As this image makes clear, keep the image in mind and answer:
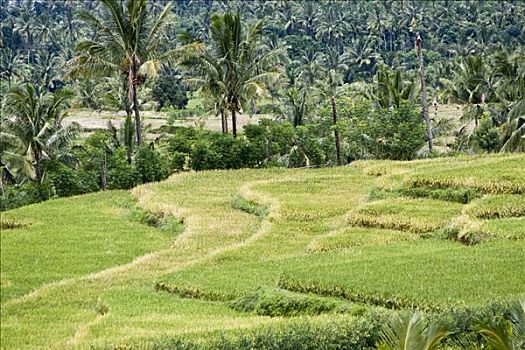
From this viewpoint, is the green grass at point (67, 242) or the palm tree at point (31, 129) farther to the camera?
the palm tree at point (31, 129)

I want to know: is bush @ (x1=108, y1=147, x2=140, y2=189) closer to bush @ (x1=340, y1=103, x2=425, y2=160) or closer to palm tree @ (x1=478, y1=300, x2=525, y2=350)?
bush @ (x1=340, y1=103, x2=425, y2=160)

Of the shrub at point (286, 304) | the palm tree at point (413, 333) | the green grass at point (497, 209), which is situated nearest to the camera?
the palm tree at point (413, 333)

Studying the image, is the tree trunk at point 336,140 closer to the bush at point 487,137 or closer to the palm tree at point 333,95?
the palm tree at point 333,95

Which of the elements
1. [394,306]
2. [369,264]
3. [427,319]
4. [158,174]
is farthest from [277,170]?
[427,319]

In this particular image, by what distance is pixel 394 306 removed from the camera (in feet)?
37.0

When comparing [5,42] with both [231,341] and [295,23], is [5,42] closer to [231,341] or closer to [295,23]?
[295,23]

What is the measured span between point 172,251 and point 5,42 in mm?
72782

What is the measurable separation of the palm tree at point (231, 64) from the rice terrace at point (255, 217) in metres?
0.08

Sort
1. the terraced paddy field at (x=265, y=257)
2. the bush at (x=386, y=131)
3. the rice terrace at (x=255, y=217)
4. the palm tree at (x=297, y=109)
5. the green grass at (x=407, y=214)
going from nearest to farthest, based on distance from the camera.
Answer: the rice terrace at (x=255, y=217) < the terraced paddy field at (x=265, y=257) < the green grass at (x=407, y=214) < the bush at (x=386, y=131) < the palm tree at (x=297, y=109)

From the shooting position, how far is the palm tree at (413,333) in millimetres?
7781

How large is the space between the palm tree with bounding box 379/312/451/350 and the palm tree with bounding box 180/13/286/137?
21.4 meters

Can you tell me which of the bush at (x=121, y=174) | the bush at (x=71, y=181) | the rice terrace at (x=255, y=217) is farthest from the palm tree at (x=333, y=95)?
the bush at (x=71, y=181)

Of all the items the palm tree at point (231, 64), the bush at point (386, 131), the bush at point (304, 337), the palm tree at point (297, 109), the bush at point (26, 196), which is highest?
the palm tree at point (231, 64)

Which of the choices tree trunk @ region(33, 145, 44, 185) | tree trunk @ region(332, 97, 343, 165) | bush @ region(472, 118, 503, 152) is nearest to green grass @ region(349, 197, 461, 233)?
tree trunk @ region(33, 145, 44, 185)
